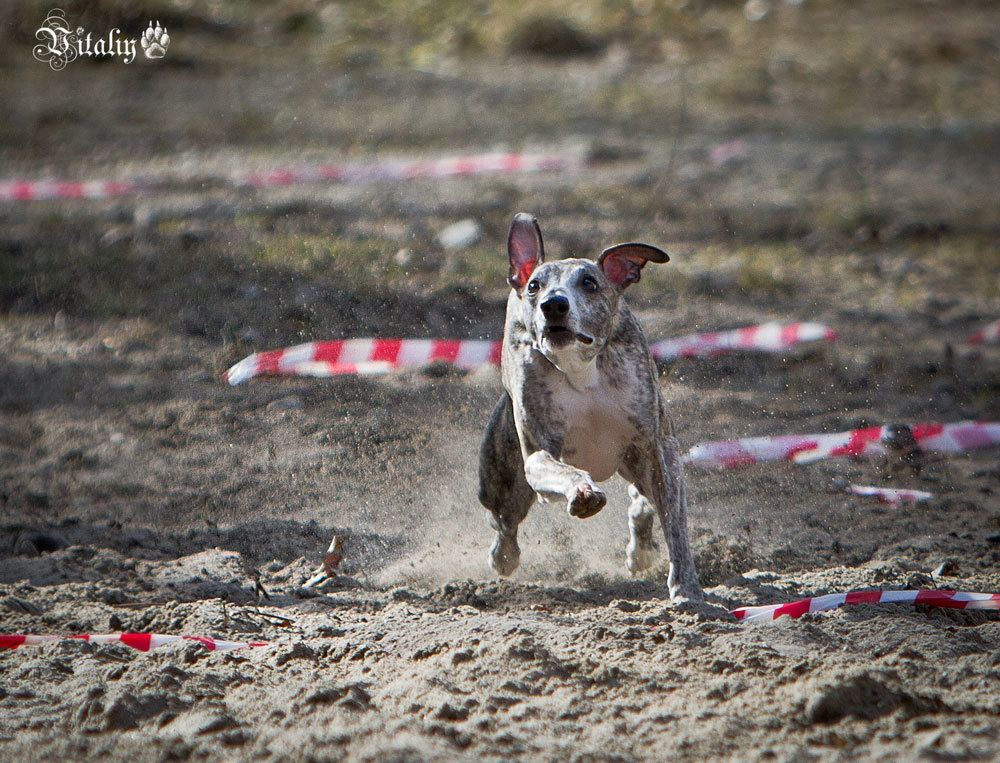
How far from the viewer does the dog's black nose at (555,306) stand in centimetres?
502

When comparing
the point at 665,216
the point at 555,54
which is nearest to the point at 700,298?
the point at 665,216

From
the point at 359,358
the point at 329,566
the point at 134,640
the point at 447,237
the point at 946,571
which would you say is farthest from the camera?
the point at 447,237

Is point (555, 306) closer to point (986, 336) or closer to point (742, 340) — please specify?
point (742, 340)

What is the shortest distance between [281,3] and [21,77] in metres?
4.49

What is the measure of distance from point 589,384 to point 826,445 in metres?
2.34

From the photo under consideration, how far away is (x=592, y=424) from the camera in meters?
5.41

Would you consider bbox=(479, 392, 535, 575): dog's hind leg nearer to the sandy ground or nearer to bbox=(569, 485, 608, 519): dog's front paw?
the sandy ground

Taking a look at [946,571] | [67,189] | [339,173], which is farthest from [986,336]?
[67,189]

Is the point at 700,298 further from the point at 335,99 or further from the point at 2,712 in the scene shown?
the point at 335,99

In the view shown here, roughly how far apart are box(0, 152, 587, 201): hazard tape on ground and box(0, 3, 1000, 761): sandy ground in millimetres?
364

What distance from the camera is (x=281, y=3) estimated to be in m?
19.3

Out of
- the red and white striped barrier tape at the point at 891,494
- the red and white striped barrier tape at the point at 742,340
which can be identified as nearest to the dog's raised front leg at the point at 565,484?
the red and white striped barrier tape at the point at 891,494

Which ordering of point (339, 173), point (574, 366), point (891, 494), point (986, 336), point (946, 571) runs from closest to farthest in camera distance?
point (574, 366), point (946, 571), point (891, 494), point (986, 336), point (339, 173)

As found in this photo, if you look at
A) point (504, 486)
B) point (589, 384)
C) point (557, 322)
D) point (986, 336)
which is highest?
point (557, 322)
